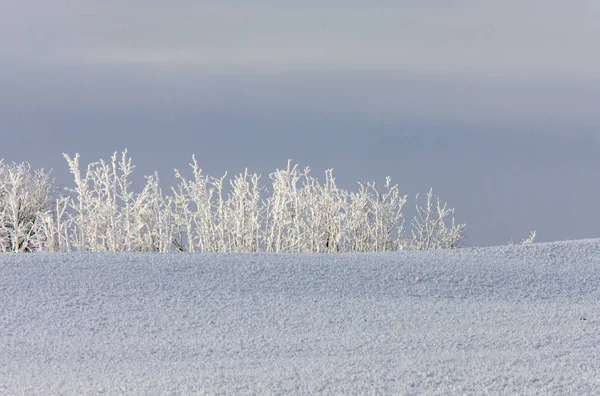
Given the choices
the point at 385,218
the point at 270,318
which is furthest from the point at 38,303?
the point at 385,218

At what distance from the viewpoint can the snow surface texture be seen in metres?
2.55

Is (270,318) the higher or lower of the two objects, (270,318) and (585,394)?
the higher

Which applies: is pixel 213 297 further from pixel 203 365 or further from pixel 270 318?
pixel 203 365

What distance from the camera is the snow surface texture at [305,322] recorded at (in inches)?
100

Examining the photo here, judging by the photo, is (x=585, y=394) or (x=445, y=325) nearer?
(x=585, y=394)

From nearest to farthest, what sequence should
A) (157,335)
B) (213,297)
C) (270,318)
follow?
1. (157,335)
2. (270,318)
3. (213,297)

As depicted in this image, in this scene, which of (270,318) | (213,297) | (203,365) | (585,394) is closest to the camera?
(585,394)

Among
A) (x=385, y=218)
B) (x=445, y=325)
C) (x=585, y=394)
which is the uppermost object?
(x=385, y=218)

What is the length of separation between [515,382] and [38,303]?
98.1 inches

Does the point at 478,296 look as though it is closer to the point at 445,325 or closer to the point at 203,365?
the point at 445,325

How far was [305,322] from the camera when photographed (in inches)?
135

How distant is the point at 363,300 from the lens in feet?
12.7

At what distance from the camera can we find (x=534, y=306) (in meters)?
3.84

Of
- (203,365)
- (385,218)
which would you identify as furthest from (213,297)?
(385,218)
